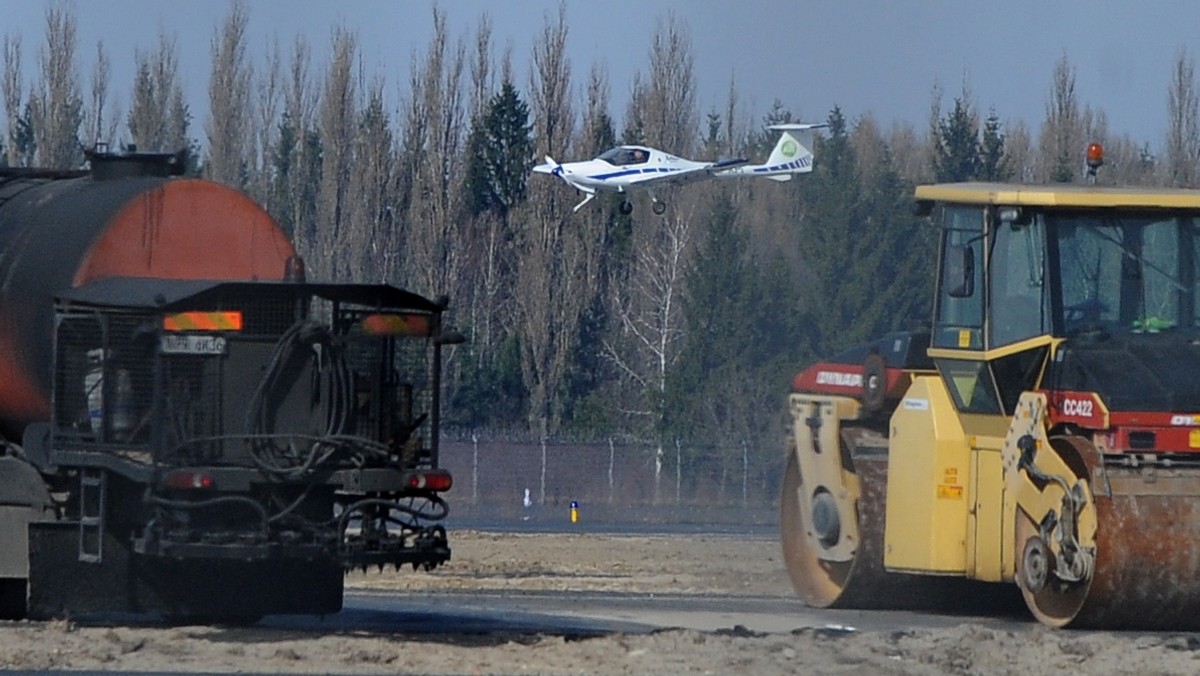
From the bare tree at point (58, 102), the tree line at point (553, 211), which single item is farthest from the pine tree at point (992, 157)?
the bare tree at point (58, 102)

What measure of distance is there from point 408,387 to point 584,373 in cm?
4132

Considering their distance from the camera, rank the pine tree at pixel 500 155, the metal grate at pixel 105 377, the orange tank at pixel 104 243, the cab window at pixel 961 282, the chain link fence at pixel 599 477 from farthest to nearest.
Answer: the pine tree at pixel 500 155 → the chain link fence at pixel 599 477 → the cab window at pixel 961 282 → the orange tank at pixel 104 243 → the metal grate at pixel 105 377

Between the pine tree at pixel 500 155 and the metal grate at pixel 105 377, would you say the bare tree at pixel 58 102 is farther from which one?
the metal grate at pixel 105 377

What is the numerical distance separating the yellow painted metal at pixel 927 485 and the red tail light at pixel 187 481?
522 centimetres

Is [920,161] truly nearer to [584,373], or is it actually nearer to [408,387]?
[584,373]

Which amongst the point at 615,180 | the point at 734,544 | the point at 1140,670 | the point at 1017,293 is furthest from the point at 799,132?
the point at 1140,670

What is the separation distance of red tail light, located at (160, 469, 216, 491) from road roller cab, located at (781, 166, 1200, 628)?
5.24m

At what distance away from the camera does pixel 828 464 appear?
615 inches

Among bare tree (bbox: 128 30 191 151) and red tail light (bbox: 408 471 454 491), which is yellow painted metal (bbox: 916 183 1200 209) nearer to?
red tail light (bbox: 408 471 454 491)

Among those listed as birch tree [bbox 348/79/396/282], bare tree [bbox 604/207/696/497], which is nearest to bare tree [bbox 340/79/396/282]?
birch tree [bbox 348/79/396/282]

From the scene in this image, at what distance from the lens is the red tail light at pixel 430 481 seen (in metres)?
12.2

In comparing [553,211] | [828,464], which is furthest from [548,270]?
[828,464]

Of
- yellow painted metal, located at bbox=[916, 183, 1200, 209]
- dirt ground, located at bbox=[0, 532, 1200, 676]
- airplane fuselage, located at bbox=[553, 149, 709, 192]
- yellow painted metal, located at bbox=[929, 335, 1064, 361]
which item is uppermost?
airplane fuselage, located at bbox=[553, 149, 709, 192]

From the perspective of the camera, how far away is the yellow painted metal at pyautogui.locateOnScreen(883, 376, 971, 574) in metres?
14.0
